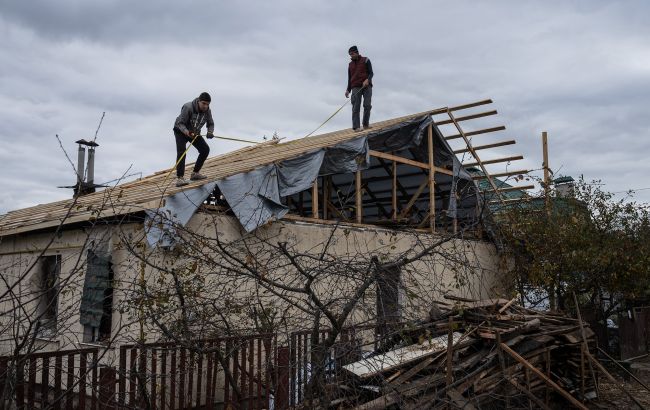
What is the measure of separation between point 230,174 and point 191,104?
1556mm

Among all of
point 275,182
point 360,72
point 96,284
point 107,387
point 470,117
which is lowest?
point 107,387

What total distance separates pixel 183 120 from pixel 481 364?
5.91 metres

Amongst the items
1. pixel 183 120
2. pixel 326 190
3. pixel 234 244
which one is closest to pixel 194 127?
pixel 183 120

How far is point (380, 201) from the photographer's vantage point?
56.1 feet

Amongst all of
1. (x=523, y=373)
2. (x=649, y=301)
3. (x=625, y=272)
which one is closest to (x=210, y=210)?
(x=523, y=373)

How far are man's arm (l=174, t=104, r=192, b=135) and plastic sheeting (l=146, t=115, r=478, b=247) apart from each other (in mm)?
1265

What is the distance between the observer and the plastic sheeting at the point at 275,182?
874 centimetres

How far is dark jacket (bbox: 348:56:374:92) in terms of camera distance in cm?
1355

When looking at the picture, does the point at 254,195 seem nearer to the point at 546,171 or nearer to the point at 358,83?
the point at 358,83

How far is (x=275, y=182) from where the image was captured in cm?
1014

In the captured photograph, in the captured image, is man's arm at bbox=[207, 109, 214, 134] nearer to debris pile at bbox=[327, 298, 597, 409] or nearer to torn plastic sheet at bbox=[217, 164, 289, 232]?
torn plastic sheet at bbox=[217, 164, 289, 232]

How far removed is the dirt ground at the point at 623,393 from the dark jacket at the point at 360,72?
7464mm

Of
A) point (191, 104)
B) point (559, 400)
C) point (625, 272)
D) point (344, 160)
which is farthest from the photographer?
point (625, 272)

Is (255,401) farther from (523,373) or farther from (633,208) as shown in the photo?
(633,208)
